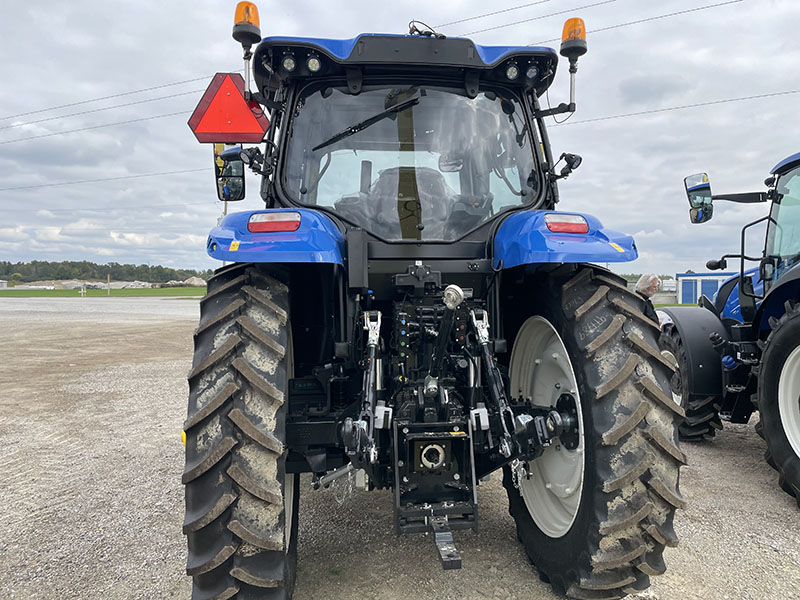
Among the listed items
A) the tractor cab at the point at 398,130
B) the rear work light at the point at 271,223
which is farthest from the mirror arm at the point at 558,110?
the rear work light at the point at 271,223

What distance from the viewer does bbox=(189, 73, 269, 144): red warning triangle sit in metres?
4.25

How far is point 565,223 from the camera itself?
2256 mm

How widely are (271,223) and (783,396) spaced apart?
137 inches

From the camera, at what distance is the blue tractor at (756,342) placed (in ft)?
11.8

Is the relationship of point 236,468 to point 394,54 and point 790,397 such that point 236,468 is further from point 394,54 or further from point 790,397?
point 790,397

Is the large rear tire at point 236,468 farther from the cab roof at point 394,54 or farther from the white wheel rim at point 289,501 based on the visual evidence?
the cab roof at point 394,54

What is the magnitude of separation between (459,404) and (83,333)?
13.0 metres

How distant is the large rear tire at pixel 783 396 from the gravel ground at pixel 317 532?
0.28 m

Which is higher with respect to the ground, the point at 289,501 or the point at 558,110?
the point at 558,110

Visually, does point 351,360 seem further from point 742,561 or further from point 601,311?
point 742,561

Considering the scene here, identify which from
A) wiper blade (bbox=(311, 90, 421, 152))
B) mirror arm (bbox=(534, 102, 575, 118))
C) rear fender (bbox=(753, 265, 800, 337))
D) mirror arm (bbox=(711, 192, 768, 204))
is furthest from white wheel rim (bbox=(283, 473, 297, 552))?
mirror arm (bbox=(711, 192, 768, 204))

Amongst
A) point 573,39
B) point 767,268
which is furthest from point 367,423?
point 767,268

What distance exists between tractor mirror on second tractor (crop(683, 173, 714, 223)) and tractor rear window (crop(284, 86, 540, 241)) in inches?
75.1

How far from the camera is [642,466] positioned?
202cm
